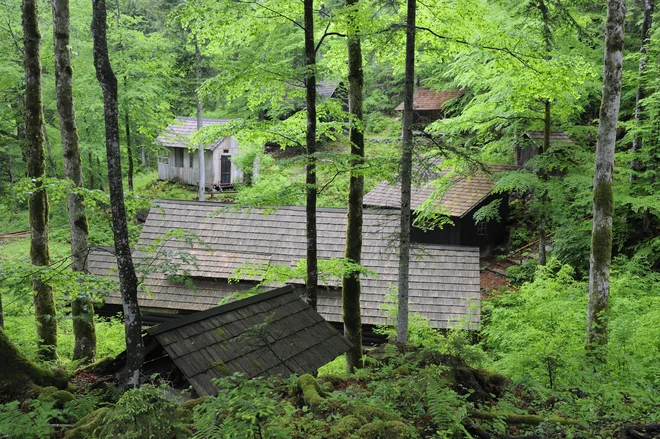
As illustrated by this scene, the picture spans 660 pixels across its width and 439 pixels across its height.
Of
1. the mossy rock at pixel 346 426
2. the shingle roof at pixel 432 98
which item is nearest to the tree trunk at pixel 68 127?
the mossy rock at pixel 346 426

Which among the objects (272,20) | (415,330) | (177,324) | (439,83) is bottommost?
(415,330)

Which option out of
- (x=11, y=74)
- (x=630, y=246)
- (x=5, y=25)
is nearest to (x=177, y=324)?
(x=630, y=246)

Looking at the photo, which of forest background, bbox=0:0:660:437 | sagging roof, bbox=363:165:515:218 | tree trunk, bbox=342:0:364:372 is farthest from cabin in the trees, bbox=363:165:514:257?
tree trunk, bbox=342:0:364:372

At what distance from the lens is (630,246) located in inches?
627

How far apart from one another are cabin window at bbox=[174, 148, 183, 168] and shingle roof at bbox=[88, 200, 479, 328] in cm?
1391

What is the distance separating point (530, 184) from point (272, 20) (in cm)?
952

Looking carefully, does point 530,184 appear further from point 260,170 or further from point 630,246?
point 260,170

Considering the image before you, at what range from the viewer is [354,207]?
34.2 feet

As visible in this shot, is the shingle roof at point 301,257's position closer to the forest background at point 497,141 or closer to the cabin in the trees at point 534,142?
the forest background at point 497,141

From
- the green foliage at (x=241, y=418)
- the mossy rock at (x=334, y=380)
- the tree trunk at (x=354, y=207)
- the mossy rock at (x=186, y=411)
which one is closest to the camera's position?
the green foliage at (x=241, y=418)

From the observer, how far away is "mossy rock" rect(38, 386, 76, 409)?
245 inches

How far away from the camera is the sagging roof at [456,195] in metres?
20.7

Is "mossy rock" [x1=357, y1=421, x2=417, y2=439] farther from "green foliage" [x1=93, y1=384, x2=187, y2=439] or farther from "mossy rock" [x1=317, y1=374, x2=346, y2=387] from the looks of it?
"mossy rock" [x1=317, y1=374, x2=346, y2=387]

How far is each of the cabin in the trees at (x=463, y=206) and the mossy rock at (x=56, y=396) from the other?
614 inches
